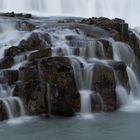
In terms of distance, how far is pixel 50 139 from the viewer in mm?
17750

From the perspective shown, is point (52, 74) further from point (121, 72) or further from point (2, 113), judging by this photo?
point (121, 72)

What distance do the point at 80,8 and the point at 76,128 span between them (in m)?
36.7

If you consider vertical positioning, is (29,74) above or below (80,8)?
below

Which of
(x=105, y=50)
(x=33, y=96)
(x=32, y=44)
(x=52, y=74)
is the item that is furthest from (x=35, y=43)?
(x=33, y=96)

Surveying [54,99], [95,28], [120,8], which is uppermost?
[120,8]

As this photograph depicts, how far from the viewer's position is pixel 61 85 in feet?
70.6

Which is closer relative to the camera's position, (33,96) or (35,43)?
(33,96)

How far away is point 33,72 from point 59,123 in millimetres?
2819

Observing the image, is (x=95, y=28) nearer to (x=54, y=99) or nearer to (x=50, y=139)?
(x=54, y=99)

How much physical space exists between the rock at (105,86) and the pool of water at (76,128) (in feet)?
3.55

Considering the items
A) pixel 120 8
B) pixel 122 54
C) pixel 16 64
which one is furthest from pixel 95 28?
pixel 120 8

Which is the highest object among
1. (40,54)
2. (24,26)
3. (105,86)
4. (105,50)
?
(24,26)

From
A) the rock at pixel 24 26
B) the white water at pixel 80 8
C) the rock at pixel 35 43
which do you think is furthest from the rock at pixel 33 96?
the white water at pixel 80 8

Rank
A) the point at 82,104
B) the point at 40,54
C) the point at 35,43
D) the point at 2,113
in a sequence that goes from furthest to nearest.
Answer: the point at 35,43 < the point at 40,54 < the point at 82,104 < the point at 2,113
